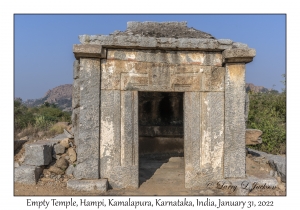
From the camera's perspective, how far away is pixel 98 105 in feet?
15.0

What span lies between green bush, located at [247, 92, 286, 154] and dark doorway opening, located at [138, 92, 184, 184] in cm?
291

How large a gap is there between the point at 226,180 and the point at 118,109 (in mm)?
2362

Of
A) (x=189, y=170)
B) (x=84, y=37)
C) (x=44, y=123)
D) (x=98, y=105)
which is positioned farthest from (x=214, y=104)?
(x=44, y=123)

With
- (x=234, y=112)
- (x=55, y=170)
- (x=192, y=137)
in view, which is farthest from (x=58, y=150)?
(x=234, y=112)

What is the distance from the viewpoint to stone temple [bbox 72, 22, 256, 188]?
14.9ft

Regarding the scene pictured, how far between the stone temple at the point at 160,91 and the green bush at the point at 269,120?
4958mm

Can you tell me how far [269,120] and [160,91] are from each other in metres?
7.63

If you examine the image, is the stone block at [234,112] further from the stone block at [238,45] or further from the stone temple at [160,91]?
the stone block at [238,45]

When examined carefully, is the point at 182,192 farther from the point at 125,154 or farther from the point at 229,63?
the point at 229,63

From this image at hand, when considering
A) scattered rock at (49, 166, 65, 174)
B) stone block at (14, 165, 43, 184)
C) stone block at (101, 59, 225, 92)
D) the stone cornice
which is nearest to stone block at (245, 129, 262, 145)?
stone block at (101, 59, 225, 92)

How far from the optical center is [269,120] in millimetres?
10617

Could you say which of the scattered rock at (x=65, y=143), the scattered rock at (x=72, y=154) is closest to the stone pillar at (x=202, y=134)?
the scattered rock at (x=72, y=154)

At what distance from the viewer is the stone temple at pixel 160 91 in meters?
4.54

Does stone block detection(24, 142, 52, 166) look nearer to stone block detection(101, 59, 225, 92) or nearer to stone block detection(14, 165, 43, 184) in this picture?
stone block detection(14, 165, 43, 184)
